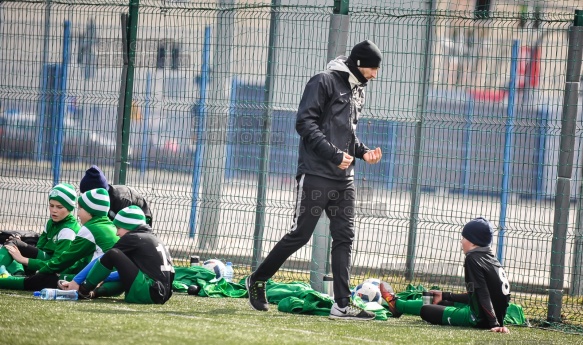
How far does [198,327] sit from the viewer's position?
6688 mm

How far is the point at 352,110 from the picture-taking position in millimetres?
8109

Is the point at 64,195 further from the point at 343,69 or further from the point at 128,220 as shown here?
the point at 343,69

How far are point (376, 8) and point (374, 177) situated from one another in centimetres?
176

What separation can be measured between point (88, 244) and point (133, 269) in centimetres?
66

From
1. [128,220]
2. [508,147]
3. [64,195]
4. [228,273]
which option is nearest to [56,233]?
[64,195]

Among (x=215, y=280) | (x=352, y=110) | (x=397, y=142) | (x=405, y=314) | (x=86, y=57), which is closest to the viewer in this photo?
(x=352, y=110)

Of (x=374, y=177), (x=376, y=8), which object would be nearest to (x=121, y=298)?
(x=374, y=177)

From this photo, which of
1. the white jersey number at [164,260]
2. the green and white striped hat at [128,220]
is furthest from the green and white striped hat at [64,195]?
the white jersey number at [164,260]

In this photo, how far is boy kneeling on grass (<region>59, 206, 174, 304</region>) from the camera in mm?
7883

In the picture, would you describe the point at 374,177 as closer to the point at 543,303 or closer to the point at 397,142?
the point at 397,142

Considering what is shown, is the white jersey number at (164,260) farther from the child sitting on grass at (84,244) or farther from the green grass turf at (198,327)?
the child sitting on grass at (84,244)

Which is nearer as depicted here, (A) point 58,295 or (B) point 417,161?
(A) point 58,295

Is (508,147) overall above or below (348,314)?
above

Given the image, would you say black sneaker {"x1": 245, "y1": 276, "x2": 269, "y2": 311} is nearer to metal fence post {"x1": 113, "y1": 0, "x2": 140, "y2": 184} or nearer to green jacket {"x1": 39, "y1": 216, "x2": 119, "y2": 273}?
green jacket {"x1": 39, "y1": 216, "x2": 119, "y2": 273}
